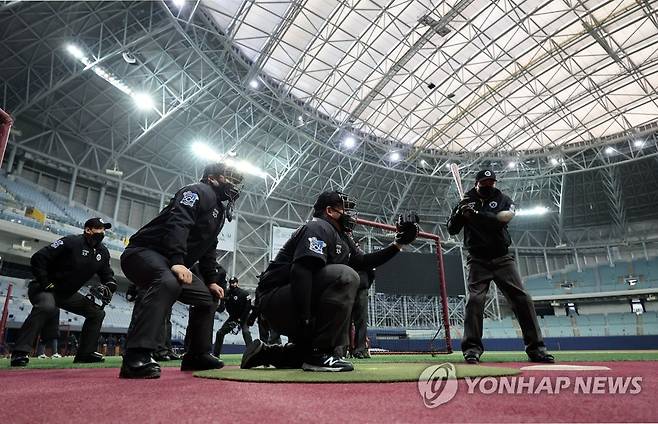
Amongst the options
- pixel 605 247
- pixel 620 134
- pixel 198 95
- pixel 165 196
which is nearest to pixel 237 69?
pixel 198 95

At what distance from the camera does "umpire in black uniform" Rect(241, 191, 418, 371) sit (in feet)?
9.03

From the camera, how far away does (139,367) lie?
100 inches

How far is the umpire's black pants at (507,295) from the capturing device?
4191 mm

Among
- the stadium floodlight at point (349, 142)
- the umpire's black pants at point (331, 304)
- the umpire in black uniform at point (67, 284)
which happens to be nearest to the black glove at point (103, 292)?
the umpire in black uniform at point (67, 284)

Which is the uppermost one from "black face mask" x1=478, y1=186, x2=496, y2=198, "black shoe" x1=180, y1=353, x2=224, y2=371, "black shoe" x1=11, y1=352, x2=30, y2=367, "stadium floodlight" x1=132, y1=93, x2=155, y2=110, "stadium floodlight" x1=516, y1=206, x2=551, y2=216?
"stadium floodlight" x1=132, y1=93, x2=155, y2=110

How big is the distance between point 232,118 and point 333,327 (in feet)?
66.2

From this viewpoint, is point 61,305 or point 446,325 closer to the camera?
point 61,305

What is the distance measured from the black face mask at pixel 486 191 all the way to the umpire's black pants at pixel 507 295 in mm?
788

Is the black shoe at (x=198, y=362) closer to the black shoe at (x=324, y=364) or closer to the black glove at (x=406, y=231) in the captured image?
the black shoe at (x=324, y=364)

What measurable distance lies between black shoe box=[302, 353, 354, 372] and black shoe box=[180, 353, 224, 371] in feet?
3.92

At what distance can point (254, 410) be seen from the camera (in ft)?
4.30

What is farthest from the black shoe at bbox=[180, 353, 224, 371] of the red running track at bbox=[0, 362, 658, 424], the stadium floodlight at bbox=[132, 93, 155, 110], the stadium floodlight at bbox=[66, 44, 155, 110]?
the stadium floodlight at bbox=[132, 93, 155, 110]

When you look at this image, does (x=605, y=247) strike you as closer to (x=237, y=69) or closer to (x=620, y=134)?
(x=620, y=134)

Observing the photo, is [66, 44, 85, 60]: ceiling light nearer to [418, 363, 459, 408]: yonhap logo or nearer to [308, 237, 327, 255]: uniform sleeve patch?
[308, 237, 327, 255]: uniform sleeve patch
